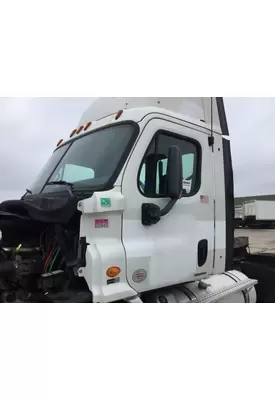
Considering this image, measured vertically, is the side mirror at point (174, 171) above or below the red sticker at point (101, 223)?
above

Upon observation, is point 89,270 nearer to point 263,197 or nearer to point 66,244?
point 66,244

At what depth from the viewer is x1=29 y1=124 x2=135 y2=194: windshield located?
2.48 meters

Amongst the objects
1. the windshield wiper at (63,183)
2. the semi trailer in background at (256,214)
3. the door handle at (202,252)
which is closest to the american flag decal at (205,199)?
the door handle at (202,252)

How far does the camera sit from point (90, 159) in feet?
8.83

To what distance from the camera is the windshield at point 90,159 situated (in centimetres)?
248

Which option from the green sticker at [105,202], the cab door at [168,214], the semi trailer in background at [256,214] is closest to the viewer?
the green sticker at [105,202]

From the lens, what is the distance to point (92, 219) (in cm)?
228

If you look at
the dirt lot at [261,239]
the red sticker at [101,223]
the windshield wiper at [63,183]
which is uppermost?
the windshield wiper at [63,183]

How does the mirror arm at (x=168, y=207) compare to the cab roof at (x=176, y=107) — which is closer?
the mirror arm at (x=168, y=207)

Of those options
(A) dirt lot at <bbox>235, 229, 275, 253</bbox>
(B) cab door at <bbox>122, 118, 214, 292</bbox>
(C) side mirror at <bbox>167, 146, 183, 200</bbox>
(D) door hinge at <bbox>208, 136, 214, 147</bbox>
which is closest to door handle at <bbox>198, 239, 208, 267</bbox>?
(B) cab door at <bbox>122, 118, 214, 292</bbox>

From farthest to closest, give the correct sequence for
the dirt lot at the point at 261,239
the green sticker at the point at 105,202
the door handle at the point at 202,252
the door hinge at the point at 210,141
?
the dirt lot at the point at 261,239
the door hinge at the point at 210,141
the door handle at the point at 202,252
the green sticker at the point at 105,202

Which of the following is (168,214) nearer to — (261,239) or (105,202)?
(105,202)

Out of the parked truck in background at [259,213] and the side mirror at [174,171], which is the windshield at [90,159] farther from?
the parked truck in background at [259,213]

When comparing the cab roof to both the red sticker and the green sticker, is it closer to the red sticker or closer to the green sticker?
the green sticker
